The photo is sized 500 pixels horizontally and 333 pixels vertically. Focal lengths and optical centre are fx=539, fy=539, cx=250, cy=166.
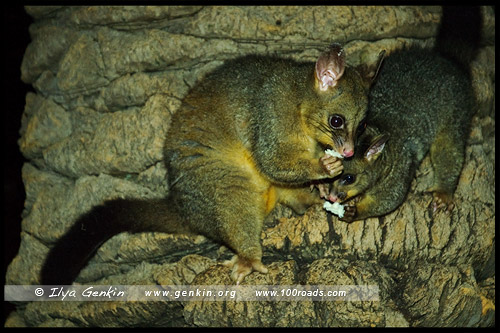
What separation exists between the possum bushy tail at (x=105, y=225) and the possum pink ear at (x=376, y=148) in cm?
175

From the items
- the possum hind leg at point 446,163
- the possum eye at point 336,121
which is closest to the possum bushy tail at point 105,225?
the possum eye at point 336,121

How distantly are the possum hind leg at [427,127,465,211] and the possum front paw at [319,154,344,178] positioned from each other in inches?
47.3

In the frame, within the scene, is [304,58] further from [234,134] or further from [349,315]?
[349,315]

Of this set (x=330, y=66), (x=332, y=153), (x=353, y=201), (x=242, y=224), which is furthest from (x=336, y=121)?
(x=242, y=224)

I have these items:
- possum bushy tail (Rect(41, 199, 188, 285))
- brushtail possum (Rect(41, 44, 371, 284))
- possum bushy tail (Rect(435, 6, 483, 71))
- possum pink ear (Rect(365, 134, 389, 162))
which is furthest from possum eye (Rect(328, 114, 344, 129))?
possum bushy tail (Rect(435, 6, 483, 71))

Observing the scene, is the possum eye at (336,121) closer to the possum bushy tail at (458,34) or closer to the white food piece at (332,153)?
the white food piece at (332,153)

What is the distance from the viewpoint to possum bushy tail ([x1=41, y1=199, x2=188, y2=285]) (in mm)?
4848

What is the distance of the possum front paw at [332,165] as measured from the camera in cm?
434

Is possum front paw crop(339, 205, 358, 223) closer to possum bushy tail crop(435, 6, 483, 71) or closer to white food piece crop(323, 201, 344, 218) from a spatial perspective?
white food piece crop(323, 201, 344, 218)

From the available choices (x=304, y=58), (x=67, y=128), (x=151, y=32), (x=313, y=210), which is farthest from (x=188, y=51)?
(x=313, y=210)

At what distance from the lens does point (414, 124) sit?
16.5 feet

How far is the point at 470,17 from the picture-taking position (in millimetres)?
5547

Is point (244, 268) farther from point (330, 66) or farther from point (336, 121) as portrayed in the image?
point (330, 66)

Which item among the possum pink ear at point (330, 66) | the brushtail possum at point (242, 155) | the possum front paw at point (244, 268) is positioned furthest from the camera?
the possum front paw at point (244, 268)
